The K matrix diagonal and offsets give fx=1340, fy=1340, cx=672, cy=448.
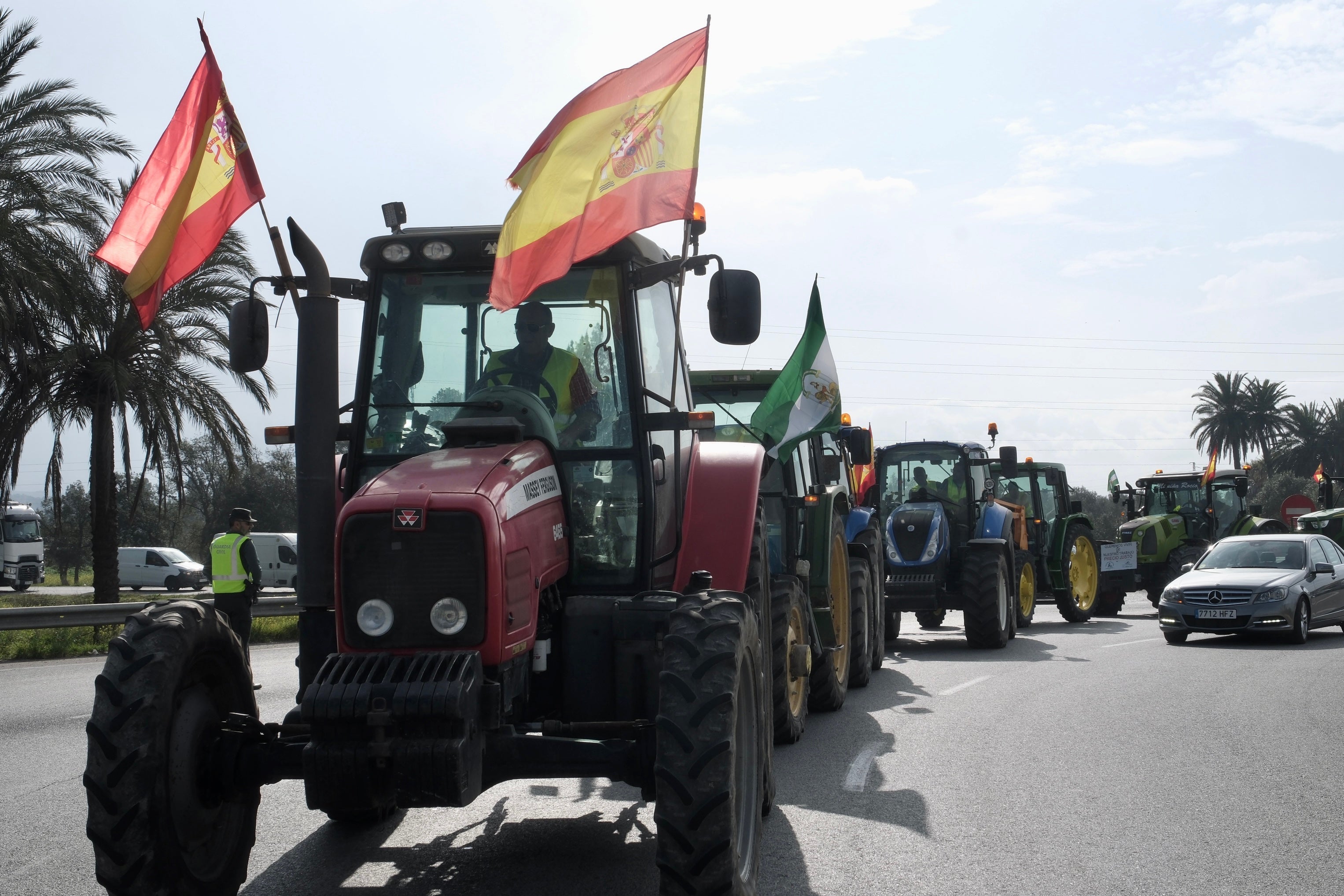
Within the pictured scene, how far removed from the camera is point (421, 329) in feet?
19.6

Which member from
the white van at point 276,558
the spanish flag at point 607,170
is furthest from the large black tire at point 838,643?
the white van at point 276,558

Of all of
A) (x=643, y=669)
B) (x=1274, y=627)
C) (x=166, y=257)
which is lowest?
(x=1274, y=627)

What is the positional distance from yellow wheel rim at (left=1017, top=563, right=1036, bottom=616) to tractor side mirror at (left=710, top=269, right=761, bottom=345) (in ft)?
51.2

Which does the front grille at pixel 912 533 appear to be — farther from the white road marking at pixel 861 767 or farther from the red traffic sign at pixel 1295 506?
the red traffic sign at pixel 1295 506

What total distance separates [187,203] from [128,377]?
14051 millimetres

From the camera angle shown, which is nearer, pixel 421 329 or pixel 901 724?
pixel 421 329

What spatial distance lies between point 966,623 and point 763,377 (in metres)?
6.00

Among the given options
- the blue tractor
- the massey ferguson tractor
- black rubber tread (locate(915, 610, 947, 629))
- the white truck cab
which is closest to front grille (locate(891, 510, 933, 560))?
the blue tractor

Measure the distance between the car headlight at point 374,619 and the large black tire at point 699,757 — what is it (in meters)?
1.01

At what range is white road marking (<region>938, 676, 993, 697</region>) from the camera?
12102 millimetres

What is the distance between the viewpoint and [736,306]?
19.2 feet

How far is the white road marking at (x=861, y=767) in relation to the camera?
776cm

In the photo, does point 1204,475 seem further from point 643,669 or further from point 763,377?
point 643,669

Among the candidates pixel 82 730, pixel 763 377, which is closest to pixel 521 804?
pixel 82 730
